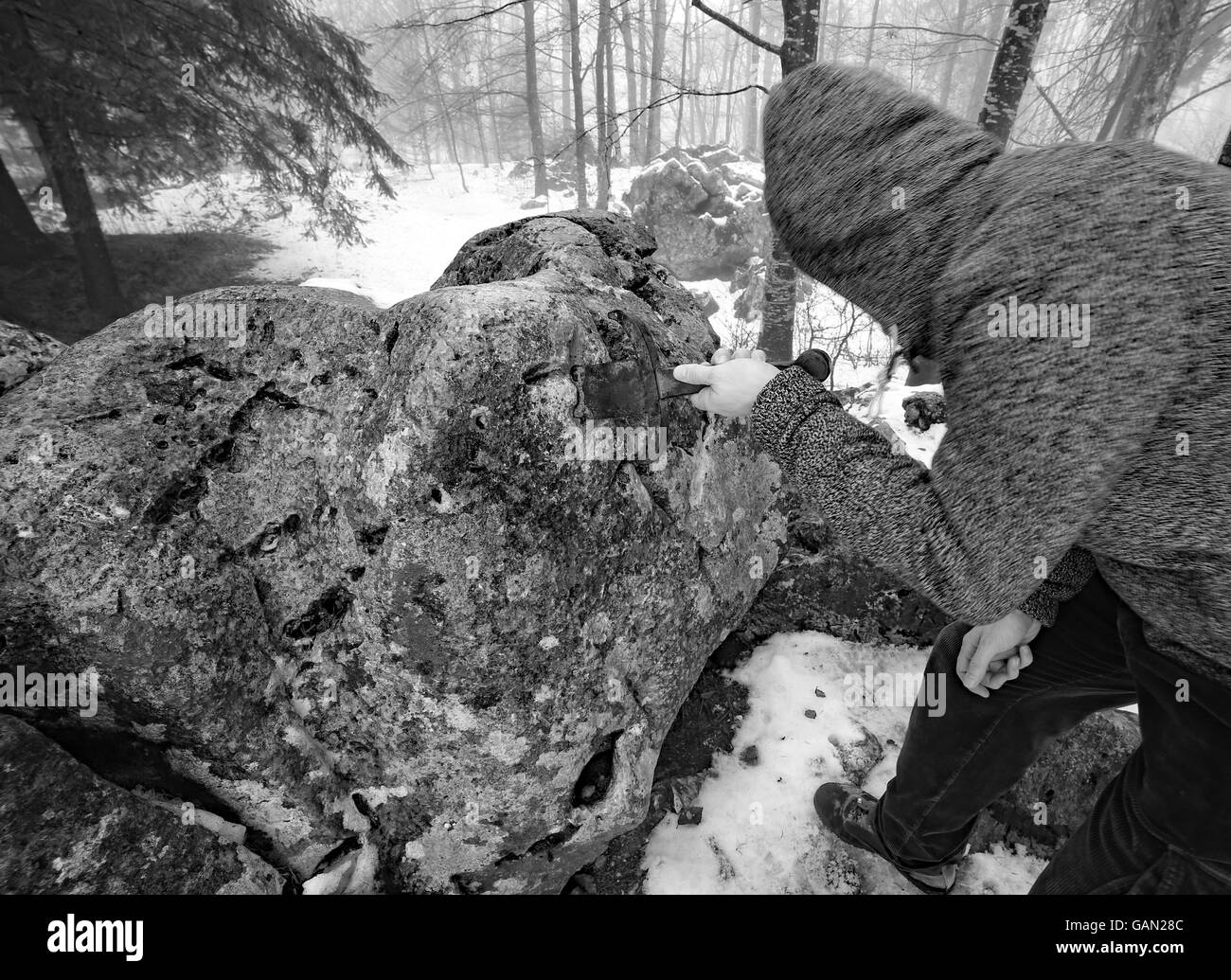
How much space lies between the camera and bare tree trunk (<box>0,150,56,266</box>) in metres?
7.32

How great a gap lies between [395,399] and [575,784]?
1451 millimetres

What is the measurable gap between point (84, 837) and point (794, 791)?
7.76ft

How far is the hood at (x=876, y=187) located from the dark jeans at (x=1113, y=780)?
95 cm

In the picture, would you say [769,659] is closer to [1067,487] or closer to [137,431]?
[1067,487]

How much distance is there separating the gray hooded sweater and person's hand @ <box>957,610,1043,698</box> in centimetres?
31

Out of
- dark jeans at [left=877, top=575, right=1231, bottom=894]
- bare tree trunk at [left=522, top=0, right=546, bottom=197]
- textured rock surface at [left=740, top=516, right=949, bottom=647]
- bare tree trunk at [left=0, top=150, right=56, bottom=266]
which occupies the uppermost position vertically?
bare tree trunk at [left=522, top=0, right=546, bottom=197]

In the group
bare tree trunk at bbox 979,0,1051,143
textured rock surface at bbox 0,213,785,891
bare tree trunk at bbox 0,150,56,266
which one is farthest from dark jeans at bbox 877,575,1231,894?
bare tree trunk at bbox 0,150,56,266

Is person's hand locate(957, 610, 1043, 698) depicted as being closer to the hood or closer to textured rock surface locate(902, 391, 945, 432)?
the hood

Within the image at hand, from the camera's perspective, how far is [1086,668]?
1486 millimetres

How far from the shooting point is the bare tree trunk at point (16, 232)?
732 cm

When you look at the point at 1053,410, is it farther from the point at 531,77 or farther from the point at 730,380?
the point at 531,77

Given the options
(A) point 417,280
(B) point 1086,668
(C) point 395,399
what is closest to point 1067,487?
(B) point 1086,668

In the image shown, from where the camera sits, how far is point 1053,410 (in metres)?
0.90

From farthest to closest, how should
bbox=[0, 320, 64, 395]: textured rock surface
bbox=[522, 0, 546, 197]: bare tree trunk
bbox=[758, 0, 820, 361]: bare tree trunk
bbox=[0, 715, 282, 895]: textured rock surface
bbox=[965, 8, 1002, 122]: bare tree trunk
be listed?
bbox=[965, 8, 1002, 122]: bare tree trunk < bbox=[522, 0, 546, 197]: bare tree trunk < bbox=[758, 0, 820, 361]: bare tree trunk < bbox=[0, 320, 64, 395]: textured rock surface < bbox=[0, 715, 282, 895]: textured rock surface
